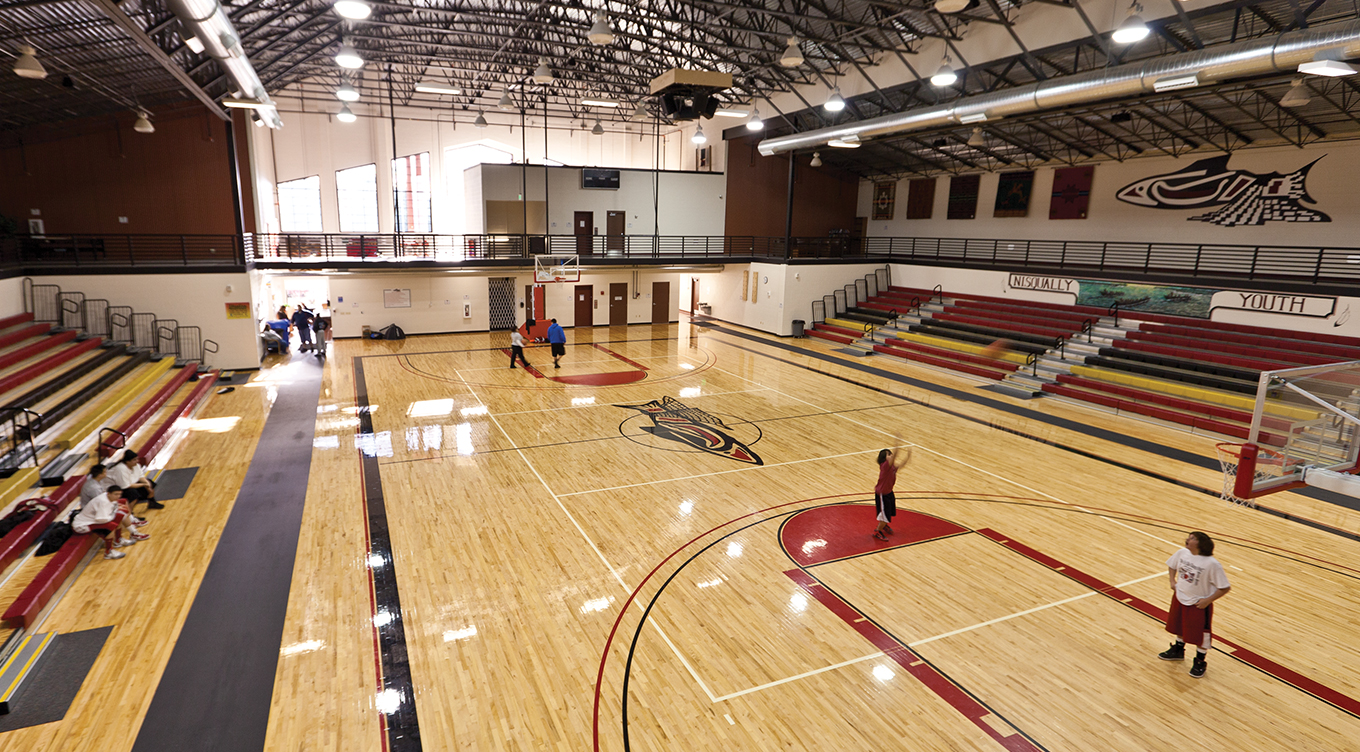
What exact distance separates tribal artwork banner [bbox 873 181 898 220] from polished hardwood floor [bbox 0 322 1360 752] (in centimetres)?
1829

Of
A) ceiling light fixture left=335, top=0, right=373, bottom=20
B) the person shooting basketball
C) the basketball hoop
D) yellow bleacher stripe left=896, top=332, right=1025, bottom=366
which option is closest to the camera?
the basketball hoop

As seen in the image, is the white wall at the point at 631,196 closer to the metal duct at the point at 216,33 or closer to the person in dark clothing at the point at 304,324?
the person in dark clothing at the point at 304,324

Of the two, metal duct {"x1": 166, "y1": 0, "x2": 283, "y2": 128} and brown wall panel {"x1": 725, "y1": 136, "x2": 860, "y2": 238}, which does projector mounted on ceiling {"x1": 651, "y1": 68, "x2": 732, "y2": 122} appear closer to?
metal duct {"x1": 166, "y1": 0, "x2": 283, "y2": 128}

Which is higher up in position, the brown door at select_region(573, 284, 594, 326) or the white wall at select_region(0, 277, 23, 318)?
the white wall at select_region(0, 277, 23, 318)

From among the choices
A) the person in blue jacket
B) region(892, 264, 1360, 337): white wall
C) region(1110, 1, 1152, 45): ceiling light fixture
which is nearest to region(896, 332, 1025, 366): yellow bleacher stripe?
region(892, 264, 1360, 337): white wall

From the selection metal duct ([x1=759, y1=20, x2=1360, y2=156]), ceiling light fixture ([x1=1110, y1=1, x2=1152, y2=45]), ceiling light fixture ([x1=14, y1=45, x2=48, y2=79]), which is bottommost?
ceiling light fixture ([x1=14, y1=45, x2=48, y2=79])

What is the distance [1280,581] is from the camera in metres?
8.04

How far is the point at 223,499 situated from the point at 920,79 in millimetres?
17665

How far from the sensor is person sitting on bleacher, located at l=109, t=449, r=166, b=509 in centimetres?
896

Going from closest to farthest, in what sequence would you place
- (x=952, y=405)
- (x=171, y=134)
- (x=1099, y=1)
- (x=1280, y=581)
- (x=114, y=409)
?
(x=1280, y=581), (x=114, y=409), (x=1099, y=1), (x=952, y=405), (x=171, y=134)

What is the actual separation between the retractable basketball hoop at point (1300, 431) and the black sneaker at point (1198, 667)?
1.72 m

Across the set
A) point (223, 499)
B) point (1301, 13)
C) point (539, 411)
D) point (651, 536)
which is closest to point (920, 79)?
point (1301, 13)

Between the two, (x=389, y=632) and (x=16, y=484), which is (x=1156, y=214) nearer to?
(x=389, y=632)

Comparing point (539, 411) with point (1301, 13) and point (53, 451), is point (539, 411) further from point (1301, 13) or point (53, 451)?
point (1301, 13)
